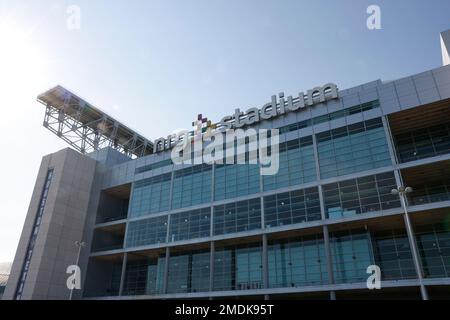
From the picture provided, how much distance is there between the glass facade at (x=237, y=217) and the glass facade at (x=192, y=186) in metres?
3.56

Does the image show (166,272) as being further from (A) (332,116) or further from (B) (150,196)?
(A) (332,116)

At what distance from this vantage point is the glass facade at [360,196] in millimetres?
41062

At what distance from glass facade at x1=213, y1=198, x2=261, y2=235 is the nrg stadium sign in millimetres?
12372

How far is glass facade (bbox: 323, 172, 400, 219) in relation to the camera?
4106 centimetres

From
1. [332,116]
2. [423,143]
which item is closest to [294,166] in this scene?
[332,116]

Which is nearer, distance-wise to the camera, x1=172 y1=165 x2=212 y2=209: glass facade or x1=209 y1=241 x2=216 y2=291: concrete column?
x1=209 y1=241 x2=216 y2=291: concrete column

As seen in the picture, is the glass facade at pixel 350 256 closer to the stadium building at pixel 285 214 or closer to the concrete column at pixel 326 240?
the stadium building at pixel 285 214

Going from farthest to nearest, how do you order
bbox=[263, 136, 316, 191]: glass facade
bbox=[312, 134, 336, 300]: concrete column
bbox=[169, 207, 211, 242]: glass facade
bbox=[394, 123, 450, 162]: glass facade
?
bbox=[169, 207, 211, 242]: glass facade → bbox=[263, 136, 316, 191]: glass facade → bbox=[394, 123, 450, 162]: glass facade → bbox=[312, 134, 336, 300]: concrete column

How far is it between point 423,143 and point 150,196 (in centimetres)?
4192

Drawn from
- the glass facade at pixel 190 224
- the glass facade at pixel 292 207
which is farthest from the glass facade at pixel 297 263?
the glass facade at pixel 190 224

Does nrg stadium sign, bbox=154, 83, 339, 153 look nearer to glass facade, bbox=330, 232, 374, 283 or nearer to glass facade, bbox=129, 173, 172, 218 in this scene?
glass facade, bbox=129, 173, 172, 218

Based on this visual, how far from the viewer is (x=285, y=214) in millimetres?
46250

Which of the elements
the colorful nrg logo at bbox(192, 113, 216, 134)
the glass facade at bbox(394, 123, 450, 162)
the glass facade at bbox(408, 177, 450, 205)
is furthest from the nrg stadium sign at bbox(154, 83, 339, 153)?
the glass facade at bbox(408, 177, 450, 205)
